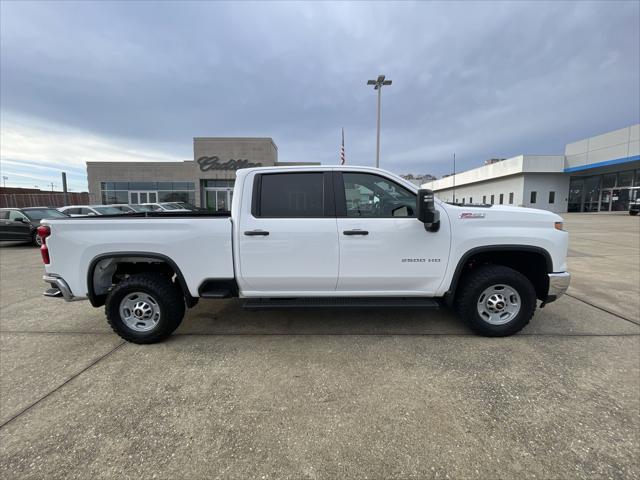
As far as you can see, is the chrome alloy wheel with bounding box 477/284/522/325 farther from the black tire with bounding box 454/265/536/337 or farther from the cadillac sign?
the cadillac sign

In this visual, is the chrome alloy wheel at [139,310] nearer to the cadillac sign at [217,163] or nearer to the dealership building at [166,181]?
the cadillac sign at [217,163]

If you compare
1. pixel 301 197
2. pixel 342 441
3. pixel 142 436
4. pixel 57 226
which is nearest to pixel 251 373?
pixel 142 436

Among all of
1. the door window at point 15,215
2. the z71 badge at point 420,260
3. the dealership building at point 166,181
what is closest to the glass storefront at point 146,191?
the dealership building at point 166,181

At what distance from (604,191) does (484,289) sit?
44331 millimetres

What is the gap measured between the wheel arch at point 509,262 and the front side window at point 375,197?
827 millimetres

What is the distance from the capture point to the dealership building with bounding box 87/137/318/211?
2977 centimetres

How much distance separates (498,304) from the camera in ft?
11.7

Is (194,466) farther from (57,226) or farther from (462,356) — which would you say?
(57,226)

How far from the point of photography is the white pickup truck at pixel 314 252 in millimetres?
3352

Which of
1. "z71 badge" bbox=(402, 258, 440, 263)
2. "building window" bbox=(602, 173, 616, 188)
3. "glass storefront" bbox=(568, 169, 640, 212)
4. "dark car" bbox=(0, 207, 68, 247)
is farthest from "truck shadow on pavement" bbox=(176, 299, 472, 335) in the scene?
"building window" bbox=(602, 173, 616, 188)

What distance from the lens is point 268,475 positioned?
1.89 m

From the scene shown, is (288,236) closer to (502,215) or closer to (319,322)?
(319,322)

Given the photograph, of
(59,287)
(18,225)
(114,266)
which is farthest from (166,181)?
(59,287)

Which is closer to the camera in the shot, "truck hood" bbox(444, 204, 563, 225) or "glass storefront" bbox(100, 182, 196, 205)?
"truck hood" bbox(444, 204, 563, 225)
